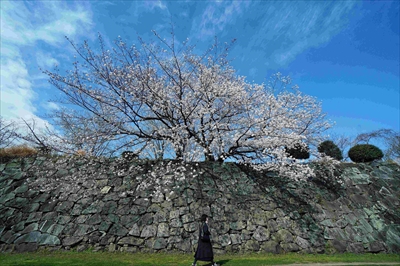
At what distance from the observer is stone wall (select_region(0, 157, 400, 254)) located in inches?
445

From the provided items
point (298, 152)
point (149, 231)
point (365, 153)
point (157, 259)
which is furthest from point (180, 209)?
point (365, 153)

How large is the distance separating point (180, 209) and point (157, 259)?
2.55 m

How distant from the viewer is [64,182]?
13094mm

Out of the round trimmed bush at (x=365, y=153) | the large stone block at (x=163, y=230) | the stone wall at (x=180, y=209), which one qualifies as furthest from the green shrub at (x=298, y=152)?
the large stone block at (x=163, y=230)

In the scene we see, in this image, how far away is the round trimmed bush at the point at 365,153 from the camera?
16406mm

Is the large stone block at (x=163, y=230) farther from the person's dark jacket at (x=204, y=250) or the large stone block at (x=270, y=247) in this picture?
the large stone block at (x=270, y=247)

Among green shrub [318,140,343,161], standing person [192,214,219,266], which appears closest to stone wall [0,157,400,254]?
green shrub [318,140,343,161]

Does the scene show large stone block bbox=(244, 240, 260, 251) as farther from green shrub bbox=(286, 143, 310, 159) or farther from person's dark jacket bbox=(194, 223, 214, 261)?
green shrub bbox=(286, 143, 310, 159)

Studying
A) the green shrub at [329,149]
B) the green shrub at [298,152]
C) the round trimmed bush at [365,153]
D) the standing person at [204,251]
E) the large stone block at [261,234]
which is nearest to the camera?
the standing person at [204,251]

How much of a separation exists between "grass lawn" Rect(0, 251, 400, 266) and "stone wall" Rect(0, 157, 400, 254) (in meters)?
0.46

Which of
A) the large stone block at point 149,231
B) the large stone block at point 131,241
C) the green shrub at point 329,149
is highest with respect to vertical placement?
the green shrub at point 329,149

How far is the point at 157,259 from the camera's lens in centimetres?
995

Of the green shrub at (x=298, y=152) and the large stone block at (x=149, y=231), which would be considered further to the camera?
the green shrub at (x=298, y=152)

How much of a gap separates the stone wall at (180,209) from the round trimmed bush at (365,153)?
220 centimetres
